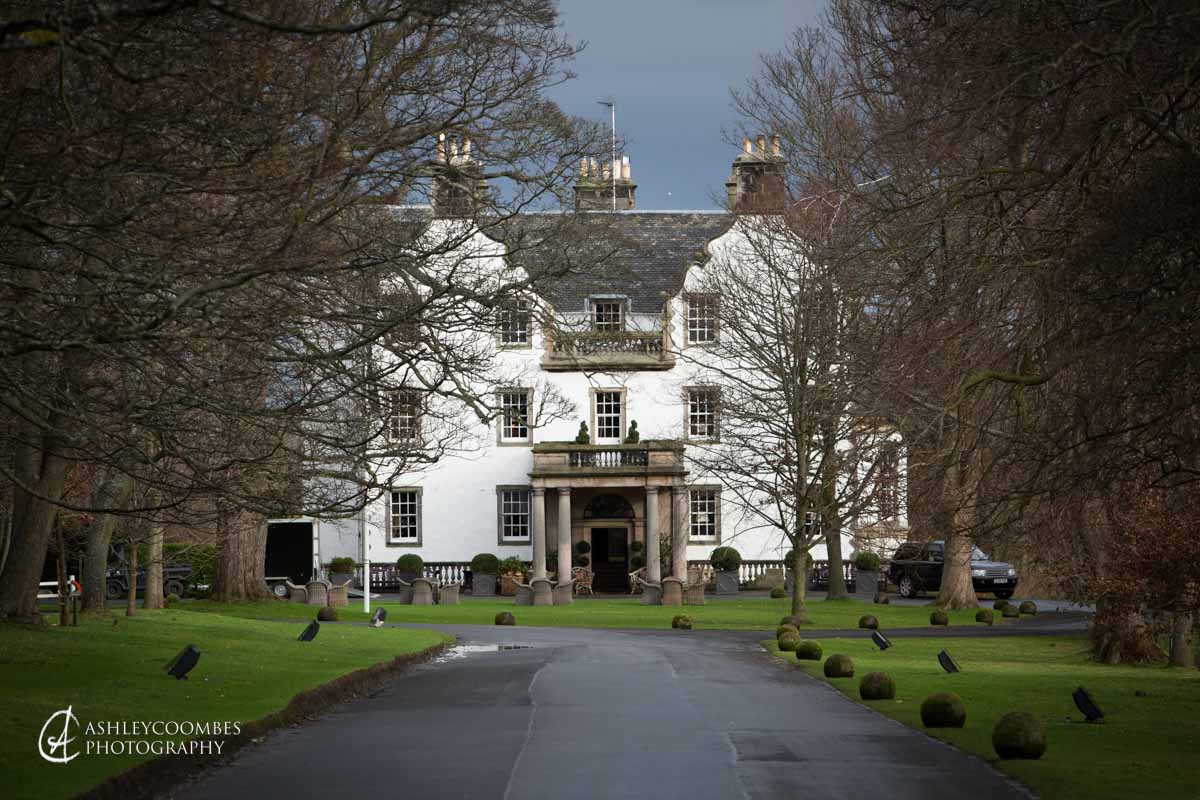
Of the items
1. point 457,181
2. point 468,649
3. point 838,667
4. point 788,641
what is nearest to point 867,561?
point 788,641

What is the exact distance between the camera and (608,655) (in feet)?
91.1

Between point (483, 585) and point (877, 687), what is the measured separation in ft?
120

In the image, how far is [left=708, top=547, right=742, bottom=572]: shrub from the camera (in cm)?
5691

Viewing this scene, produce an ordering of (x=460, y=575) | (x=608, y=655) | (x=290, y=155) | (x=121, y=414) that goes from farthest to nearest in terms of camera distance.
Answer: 1. (x=460, y=575)
2. (x=608, y=655)
3. (x=121, y=414)
4. (x=290, y=155)

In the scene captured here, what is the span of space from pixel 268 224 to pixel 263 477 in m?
10.8

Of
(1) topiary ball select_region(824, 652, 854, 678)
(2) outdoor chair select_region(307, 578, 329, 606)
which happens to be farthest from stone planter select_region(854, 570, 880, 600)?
(1) topiary ball select_region(824, 652, 854, 678)

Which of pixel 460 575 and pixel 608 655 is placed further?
pixel 460 575

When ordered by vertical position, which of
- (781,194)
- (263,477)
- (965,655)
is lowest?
(965,655)

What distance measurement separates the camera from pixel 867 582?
5491 centimetres

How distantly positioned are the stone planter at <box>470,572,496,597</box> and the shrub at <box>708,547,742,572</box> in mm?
8453

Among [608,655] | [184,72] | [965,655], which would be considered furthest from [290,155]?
[965,655]

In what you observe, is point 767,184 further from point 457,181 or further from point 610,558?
point 457,181

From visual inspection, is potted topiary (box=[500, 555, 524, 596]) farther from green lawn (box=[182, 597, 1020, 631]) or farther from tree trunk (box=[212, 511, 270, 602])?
tree trunk (box=[212, 511, 270, 602])

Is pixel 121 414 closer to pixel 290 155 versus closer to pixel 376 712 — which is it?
pixel 290 155
